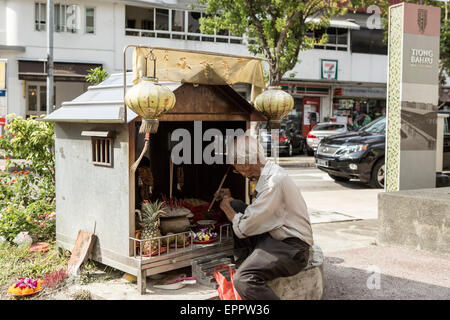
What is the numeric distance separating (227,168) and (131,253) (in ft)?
5.65

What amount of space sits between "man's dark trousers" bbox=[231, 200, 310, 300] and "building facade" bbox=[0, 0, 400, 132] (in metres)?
14.3

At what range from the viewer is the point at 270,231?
3.49m

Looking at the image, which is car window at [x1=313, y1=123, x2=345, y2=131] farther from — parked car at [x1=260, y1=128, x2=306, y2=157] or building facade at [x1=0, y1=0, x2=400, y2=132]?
building facade at [x1=0, y1=0, x2=400, y2=132]

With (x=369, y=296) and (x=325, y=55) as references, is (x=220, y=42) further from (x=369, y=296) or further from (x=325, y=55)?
(x=369, y=296)

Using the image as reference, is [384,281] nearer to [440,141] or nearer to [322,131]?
[440,141]

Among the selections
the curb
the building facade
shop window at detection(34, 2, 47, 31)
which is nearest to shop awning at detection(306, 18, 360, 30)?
the building facade

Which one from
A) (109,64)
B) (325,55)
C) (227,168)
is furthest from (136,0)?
(227,168)

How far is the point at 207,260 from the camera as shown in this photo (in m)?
4.36

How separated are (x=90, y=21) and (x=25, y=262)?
19172 mm

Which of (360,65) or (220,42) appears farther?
(360,65)

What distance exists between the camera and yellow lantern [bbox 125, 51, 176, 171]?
3646 millimetres

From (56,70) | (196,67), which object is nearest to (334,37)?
(56,70)

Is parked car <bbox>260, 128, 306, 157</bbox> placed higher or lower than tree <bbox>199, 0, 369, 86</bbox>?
lower

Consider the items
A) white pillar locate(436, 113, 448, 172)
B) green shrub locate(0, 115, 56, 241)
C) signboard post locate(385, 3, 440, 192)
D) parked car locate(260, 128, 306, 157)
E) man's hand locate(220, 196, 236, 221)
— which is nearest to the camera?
man's hand locate(220, 196, 236, 221)
